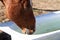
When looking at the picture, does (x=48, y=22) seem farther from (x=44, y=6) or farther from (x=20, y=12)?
(x=20, y=12)

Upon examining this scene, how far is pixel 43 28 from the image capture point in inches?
112

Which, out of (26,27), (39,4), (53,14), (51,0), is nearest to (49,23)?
(53,14)

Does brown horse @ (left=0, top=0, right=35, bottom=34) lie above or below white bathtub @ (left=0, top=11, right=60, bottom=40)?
above

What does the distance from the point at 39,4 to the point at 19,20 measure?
3.48m

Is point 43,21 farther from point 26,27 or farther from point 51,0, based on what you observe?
point 26,27

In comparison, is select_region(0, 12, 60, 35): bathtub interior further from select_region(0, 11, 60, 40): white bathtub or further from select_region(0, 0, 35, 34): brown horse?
select_region(0, 0, 35, 34): brown horse

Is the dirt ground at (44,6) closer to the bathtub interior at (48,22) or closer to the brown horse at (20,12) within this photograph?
the bathtub interior at (48,22)

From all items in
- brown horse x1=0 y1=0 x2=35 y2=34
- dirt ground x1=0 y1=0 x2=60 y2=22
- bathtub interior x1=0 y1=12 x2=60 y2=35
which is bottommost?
dirt ground x1=0 y1=0 x2=60 y2=22

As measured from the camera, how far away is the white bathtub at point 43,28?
2.09 m

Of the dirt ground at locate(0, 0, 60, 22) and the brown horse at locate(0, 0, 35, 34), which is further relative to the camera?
the dirt ground at locate(0, 0, 60, 22)

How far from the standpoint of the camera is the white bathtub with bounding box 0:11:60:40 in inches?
82.1

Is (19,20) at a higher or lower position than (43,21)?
higher

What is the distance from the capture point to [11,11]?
60 centimetres

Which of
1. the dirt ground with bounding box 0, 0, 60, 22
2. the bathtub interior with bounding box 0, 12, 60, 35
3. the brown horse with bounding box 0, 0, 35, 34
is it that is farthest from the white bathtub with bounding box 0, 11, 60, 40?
the brown horse with bounding box 0, 0, 35, 34
